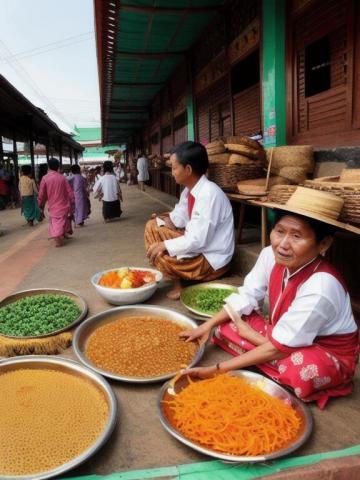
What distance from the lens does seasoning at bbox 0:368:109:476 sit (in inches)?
70.4

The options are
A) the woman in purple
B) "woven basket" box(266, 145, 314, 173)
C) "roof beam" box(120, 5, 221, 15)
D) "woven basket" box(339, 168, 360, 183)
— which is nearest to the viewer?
"woven basket" box(339, 168, 360, 183)

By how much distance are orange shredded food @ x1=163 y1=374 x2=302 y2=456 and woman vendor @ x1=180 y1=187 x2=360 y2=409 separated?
14 cm

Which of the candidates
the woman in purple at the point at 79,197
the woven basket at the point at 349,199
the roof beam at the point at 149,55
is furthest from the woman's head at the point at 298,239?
the woman in purple at the point at 79,197

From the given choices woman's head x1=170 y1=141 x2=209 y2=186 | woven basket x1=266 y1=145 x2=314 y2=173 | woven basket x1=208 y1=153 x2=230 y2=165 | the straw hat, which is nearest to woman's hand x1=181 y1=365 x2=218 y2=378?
the straw hat

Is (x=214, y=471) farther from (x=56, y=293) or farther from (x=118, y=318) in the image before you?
(x=56, y=293)

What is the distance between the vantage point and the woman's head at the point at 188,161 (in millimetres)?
3926

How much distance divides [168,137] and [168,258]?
10841mm

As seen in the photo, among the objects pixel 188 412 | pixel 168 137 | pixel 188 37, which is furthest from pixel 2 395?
pixel 168 137

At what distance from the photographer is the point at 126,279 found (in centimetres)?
387

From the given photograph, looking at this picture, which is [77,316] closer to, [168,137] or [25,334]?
[25,334]

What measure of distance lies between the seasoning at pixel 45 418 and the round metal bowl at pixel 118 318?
0.18m

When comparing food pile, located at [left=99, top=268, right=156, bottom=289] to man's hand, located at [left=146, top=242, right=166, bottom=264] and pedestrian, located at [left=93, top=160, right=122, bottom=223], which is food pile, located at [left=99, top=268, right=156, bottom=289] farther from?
pedestrian, located at [left=93, top=160, right=122, bottom=223]

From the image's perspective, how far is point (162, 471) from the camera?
179cm

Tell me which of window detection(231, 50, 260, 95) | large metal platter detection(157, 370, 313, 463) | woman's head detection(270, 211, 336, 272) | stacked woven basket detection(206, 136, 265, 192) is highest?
window detection(231, 50, 260, 95)
